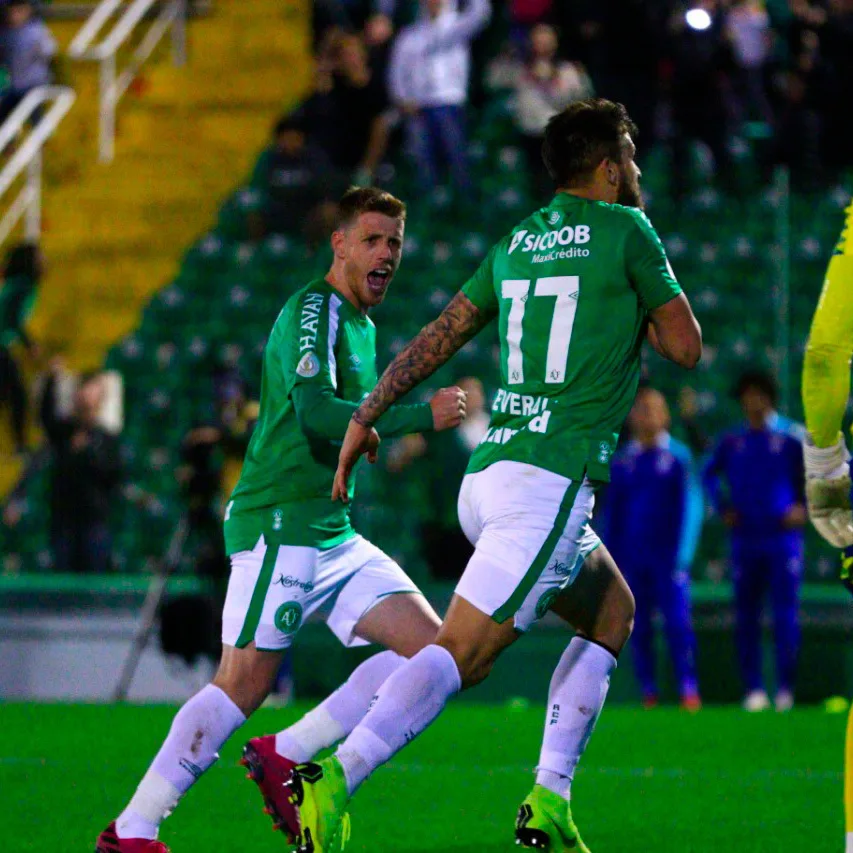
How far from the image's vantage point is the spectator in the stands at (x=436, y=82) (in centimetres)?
1529


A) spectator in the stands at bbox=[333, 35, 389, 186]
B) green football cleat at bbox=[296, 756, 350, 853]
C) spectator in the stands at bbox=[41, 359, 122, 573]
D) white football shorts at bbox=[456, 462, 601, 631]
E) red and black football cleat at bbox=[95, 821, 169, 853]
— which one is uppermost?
spectator in the stands at bbox=[333, 35, 389, 186]

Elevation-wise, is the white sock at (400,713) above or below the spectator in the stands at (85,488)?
above

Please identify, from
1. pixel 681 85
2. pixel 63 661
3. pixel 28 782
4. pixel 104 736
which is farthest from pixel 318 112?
pixel 28 782

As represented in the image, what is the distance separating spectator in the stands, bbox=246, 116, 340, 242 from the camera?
15.8 metres

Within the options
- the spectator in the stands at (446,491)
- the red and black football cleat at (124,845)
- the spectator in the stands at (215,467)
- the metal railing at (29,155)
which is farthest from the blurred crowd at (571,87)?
the red and black football cleat at (124,845)

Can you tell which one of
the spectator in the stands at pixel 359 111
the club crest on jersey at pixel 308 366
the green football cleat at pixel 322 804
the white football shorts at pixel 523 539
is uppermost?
the spectator in the stands at pixel 359 111

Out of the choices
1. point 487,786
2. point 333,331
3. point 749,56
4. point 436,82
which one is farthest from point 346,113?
point 333,331

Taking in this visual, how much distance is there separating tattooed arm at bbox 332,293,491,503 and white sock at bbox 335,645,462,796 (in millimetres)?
615

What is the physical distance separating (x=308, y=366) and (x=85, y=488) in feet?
28.3

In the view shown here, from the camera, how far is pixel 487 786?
24.0 ft

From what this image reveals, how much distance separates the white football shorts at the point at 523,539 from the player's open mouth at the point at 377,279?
0.99m

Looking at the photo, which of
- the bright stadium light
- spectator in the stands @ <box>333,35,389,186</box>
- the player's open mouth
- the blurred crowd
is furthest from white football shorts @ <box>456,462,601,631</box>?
spectator in the stands @ <box>333,35,389,186</box>

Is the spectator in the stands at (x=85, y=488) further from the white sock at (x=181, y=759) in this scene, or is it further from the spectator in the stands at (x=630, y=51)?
the white sock at (x=181, y=759)

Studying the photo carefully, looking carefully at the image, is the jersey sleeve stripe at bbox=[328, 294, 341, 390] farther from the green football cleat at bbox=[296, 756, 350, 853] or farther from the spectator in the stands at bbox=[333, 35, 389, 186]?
the spectator in the stands at bbox=[333, 35, 389, 186]
